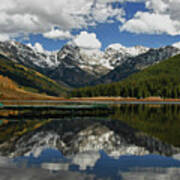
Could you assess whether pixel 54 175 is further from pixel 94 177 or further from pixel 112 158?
pixel 112 158

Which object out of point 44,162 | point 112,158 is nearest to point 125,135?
point 112,158

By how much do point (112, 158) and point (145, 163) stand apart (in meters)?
3.19

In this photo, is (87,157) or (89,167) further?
(87,157)

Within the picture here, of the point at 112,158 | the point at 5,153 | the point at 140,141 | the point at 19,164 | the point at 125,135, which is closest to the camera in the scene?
the point at 19,164

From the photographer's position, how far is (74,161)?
24375 mm

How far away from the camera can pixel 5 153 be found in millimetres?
27312

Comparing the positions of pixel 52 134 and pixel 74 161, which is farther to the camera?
pixel 52 134

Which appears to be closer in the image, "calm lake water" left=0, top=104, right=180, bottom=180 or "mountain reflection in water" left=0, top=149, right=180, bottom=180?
"mountain reflection in water" left=0, top=149, right=180, bottom=180

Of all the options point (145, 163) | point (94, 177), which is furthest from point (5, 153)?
point (145, 163)

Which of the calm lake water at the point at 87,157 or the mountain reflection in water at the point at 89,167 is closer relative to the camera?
the mountain reflection in water at the point at 89,167

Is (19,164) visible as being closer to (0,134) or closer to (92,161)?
(92,161)

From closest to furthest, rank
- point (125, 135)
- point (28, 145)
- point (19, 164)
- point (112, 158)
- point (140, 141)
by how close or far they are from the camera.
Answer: point (19, 164) < point (112, 158) < point (28, 145) < point (140, 141) < point (125, 135)

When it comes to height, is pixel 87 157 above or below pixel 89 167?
above

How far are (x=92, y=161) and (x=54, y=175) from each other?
5.11 m
